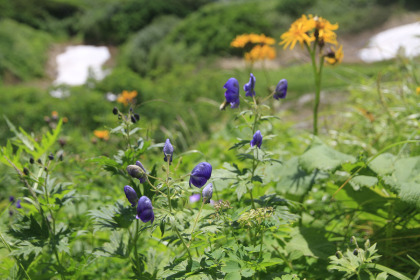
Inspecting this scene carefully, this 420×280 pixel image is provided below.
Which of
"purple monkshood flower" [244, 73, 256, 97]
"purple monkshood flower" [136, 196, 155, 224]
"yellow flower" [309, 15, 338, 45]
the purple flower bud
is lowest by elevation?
"purple monkshood flower" [136, 196, 155, 224]

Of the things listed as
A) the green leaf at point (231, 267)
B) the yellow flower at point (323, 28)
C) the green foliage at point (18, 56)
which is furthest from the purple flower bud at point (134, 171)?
the green foliage at point (18, 56)

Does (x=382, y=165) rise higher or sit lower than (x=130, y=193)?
lower

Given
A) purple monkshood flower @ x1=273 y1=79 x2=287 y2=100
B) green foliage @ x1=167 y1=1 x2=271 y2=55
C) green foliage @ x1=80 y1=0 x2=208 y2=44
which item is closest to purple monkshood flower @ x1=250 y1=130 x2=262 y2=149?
purple monkshood flower @ x1=273 y1=79 x2=287 y2=100

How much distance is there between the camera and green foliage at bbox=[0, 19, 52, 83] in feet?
46.9

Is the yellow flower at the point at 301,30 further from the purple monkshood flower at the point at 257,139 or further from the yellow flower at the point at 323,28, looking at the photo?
the purple monkshood flower at the point at 257,139

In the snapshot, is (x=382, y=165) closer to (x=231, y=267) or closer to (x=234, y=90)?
(x=234, y=90)

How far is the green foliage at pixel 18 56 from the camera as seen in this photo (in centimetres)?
1428

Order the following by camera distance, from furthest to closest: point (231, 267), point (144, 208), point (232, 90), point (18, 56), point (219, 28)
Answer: point (219, 28)
point (18, 56)
point (232, 90)
point (231, 267)
point (144, 208)

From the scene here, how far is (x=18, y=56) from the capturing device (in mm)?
15281

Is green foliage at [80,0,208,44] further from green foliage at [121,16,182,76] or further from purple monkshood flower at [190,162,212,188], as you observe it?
purple monkshood flower at [190,162,212,188]

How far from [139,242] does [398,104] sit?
2.62 meters

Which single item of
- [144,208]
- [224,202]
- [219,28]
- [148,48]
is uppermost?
[144,208]

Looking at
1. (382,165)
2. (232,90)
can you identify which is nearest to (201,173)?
(232,90)

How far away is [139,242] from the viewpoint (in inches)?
84.9
